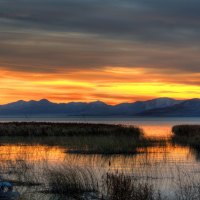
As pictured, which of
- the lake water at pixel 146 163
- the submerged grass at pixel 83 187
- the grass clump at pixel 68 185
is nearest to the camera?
the submerged grass at pixel 83 187

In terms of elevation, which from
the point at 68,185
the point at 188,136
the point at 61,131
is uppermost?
the point at 61,131

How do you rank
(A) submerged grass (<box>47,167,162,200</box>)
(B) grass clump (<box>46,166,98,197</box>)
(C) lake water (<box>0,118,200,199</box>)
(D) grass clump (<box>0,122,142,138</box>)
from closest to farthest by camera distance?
(A) submerged grass (<box>47,167,162,200</box>) → (B) grass clump (<box>46,166,98,197</box>) → (C) lake water (<box>0,118,200,199</box>) → (D) grass clump (<box>0,122,142,138</box>)

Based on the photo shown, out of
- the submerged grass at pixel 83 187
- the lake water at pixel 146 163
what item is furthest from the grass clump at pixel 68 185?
the lake water at pixel 146 163

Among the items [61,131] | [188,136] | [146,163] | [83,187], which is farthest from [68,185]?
[61,131]

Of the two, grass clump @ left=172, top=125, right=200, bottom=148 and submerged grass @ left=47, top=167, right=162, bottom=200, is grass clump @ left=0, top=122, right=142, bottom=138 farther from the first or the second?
submerged grass @ left=47, top=167, right=162, bottom=200

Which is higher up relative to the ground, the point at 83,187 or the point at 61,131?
the point at 61,131

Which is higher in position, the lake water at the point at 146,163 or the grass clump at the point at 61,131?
the grass clump at the point at 61,131

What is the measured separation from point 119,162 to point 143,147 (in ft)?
36.2

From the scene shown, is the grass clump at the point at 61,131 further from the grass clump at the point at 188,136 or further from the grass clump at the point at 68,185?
the grass clump at the point at 68,185

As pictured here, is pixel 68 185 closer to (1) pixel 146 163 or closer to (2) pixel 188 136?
(1) pixel 146 163

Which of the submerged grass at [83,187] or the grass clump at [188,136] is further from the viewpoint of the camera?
the grass clump at [188,136]

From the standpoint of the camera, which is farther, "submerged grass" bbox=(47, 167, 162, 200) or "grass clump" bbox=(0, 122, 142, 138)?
"grass clump" bbox=(0, 122, 142, 138)

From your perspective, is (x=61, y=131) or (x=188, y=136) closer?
(x=188, y=136)

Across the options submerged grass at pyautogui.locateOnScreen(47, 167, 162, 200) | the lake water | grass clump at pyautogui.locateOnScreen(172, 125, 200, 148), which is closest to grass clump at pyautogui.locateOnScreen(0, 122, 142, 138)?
grass clump at pyautogui.locateOnScreen(172, 125, 200, 148)
